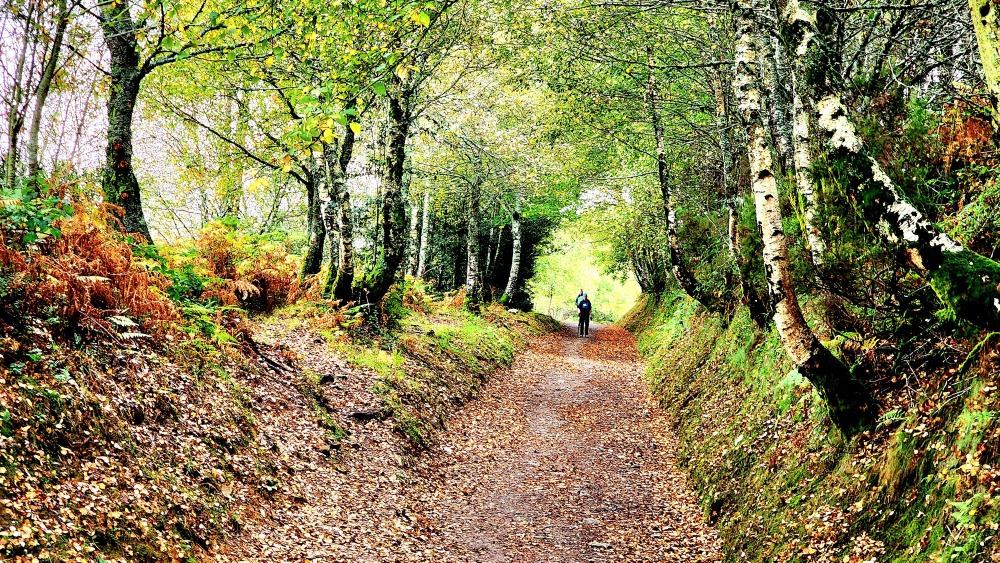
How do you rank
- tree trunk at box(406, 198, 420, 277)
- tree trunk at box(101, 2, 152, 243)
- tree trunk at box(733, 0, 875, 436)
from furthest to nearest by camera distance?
tree trunk at box(406, 198, 420, 277)
tree trunk at box(101, 2, 152, 243)
tree trunk at box(733, 0, 875, 436)

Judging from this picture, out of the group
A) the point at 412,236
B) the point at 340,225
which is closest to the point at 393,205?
the point at 340,225

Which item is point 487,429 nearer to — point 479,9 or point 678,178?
point 479,9

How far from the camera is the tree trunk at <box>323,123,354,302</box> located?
12883 mm

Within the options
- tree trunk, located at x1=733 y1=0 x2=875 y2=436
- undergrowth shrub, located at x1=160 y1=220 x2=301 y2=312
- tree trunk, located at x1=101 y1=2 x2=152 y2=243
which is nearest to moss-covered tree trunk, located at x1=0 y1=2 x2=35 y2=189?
tree trunk, located at x1=101 y1=2 x2=152 y2=243

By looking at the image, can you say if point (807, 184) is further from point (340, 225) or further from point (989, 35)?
point (340, 225)

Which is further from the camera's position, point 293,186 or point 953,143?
point 293,186

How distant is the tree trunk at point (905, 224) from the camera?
14.3ft

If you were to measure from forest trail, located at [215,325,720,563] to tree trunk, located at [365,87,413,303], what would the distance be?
8.13 ft

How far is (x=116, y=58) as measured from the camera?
930 cm

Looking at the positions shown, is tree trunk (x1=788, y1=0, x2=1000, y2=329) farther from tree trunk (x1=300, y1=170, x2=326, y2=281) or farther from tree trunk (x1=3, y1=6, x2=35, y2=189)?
tree trunk (x1=300, y1=170, x2=326, y2=281)

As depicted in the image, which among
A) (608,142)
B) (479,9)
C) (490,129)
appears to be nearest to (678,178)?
(608,142)

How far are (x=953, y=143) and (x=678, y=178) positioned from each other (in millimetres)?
13026

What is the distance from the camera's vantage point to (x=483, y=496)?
868cm

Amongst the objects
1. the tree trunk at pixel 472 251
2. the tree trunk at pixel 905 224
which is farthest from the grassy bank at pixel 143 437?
the tree trunk at pixel 472 251
